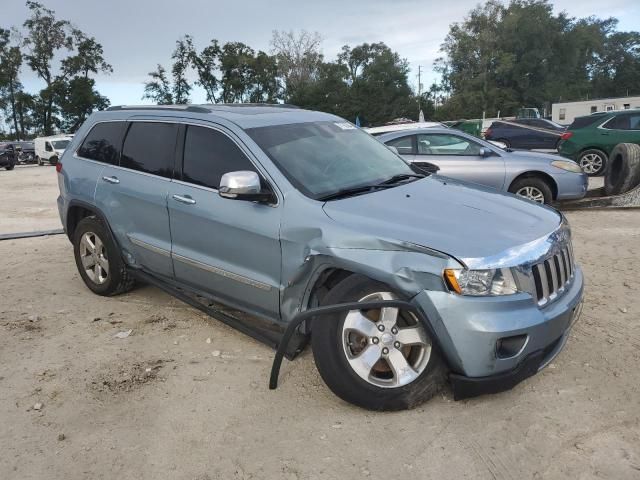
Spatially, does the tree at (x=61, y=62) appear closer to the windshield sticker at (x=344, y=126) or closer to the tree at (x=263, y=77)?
the tree at (x=263, y=77)

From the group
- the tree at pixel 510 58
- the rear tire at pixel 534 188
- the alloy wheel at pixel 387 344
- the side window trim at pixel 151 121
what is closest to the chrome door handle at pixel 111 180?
the side window trim at pixel 151 121

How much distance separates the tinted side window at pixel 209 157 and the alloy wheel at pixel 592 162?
1198 cm

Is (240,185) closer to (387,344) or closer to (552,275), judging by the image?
(387,344)

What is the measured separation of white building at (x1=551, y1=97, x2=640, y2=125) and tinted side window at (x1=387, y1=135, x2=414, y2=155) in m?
41.9

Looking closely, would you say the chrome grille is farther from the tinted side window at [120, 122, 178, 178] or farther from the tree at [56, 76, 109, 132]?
the tree at [56, 76, 109, 132]

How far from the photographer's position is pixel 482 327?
9.20 ft

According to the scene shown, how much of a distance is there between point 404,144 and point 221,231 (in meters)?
5.92

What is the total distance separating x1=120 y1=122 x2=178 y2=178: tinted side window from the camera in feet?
14.3

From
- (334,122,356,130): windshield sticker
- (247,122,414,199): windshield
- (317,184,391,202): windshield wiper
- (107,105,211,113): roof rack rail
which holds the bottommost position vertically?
(317,184,391,202): windshield wiper

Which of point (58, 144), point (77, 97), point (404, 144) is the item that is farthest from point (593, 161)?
point (77, 97)

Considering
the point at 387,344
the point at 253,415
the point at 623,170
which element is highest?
the point at 623,170

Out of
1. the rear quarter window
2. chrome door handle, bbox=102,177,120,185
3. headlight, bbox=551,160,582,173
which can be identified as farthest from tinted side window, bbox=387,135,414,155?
the rear quarter window

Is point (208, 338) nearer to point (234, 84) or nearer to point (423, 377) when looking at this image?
point (423, 377)

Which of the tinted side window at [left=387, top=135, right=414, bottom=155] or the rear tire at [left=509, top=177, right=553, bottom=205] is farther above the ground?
the tinted side window at [left=387, top=135, right=414, bottom=155]
